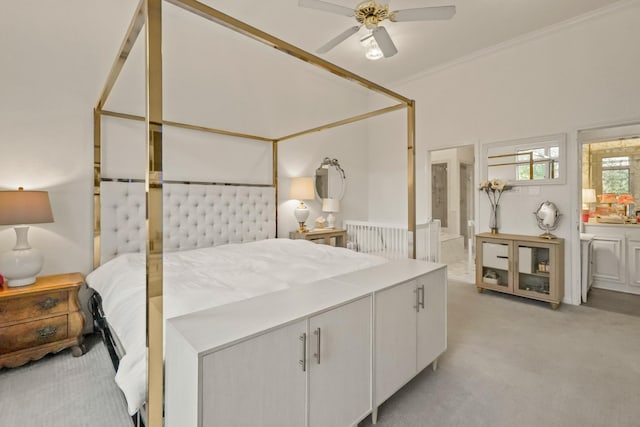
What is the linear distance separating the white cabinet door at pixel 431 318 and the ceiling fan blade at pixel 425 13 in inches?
77.9

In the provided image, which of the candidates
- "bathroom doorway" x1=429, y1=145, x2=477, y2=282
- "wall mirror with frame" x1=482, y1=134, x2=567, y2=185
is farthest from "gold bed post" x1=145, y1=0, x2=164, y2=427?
"bathroom doorway" x1=429, y1=145, x2=477, y2=282

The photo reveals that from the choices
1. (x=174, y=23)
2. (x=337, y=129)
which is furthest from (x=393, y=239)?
(x=174, y=23)

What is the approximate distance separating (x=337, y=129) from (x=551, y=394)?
13.9 ft

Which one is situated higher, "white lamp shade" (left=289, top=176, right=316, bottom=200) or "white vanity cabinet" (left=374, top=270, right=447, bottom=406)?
"white lamp shade" (left=289, top=176, right=316, bottom=200)

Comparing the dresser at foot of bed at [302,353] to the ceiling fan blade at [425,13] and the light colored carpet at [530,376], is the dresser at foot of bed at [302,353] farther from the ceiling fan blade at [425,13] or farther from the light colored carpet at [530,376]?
the ceiling fan blade at [425,13]

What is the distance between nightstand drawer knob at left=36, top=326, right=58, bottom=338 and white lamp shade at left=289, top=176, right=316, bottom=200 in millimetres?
2761

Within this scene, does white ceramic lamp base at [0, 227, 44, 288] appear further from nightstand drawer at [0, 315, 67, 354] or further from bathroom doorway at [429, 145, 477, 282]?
bathroom doorway at [429, 145, 477, 282]

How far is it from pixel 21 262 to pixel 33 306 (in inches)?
12.9

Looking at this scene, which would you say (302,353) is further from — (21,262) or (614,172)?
(614,172)

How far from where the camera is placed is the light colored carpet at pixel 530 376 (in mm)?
1711

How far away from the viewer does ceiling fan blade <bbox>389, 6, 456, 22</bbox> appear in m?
2.36

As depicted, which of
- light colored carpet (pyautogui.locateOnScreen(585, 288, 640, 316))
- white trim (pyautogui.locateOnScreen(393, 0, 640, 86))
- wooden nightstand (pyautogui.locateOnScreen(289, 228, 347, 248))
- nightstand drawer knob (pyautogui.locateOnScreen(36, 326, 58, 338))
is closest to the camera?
nightstand drawer knob (pyautogui.locateOnScreen(36, 326, 58, 338))

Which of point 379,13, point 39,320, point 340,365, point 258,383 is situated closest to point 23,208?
point 39,320

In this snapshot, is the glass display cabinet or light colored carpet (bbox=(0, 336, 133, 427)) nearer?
light colored carpet (bbox=(0, 336, 133, 427))
